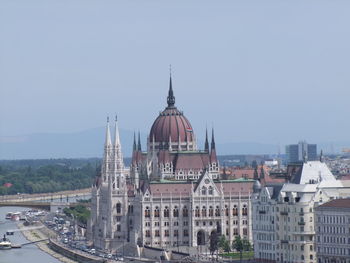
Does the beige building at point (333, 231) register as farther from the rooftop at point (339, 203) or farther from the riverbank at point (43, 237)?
the riverbank at point (43, 237)

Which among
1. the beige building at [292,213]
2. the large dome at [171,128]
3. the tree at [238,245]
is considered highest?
the large dome at [171,128]

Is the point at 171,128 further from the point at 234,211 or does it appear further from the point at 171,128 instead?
the point at 234,211

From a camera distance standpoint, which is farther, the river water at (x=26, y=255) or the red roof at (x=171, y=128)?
the red roof at (x=171, y=128)

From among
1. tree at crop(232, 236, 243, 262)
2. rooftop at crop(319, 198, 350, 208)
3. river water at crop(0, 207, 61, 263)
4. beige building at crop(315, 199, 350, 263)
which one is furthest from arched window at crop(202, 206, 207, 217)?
rooftop at crop(319, 198, 350, 208)

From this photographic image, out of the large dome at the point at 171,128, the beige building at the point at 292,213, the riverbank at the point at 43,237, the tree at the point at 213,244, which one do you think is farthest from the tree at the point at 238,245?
the large dome at the point at 171,128

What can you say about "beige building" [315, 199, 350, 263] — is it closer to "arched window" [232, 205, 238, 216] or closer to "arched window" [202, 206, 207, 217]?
"arched window" [202, 206, 207, 217]

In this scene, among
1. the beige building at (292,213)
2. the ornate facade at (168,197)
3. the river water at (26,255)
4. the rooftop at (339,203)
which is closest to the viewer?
the rooftop at (339,203)

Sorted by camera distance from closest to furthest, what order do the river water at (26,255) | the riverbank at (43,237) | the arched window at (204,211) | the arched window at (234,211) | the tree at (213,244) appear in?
1. the tree at (213,244)
2. the arched window at (204,211)
3. the river water at (26,255)
4. the arched window at (234,211)
5. the riverbank at (43,237)

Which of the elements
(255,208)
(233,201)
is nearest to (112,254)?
(233,201)
